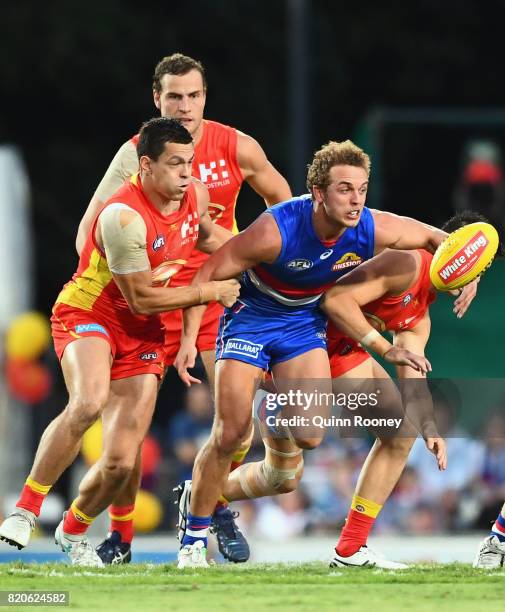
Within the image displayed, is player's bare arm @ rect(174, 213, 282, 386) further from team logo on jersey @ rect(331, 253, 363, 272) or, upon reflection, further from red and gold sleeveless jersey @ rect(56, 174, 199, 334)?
team logo on jersey @ rect(331, 253, 363, 272)

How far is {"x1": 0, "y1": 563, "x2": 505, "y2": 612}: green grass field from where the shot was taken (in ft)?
26.0

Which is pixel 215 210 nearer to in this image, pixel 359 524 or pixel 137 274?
pixel 137 274

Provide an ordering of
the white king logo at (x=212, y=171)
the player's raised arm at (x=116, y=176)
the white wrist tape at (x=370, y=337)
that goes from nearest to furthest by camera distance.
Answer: the white wrist tape at (x=370, y=337) < the player's raised arm at (x=116, y=176) < the white king logo at (x=212, y=171)

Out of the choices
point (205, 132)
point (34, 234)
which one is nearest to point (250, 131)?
point (34, 234)

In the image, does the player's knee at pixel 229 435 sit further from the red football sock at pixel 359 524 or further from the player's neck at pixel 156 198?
the player's neck at pixel 156 198

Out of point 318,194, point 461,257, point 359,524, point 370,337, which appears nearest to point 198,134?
point 318,194

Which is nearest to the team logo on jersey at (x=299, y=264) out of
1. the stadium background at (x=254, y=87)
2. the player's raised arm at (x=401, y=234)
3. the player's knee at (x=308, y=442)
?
the player's raised arm at (x=401, y=234)

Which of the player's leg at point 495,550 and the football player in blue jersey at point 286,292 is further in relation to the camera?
the player's leg at point 495,550

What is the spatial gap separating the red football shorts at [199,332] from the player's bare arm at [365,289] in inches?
38.7

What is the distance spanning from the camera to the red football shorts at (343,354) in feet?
32.0

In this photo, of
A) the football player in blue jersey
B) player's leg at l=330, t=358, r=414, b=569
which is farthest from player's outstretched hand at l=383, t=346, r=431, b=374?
player's leg at l=330, t=358, r=414, b=569

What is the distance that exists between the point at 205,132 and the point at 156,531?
235 inches

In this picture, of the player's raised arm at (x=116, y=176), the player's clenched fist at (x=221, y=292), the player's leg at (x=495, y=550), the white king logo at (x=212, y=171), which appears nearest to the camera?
the player's clenched fist at (x=221, y=292)

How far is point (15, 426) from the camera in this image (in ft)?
51.7
